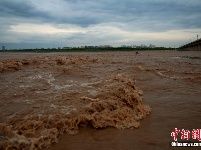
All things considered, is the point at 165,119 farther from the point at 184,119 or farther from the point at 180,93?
the point at 180,93

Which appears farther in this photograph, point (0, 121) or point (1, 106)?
point (1, 106)

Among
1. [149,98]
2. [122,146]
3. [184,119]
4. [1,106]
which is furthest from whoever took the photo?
[149,98]

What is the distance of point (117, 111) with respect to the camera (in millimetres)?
5715

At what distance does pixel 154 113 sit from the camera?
5727mm

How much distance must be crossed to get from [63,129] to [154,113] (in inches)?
94.9

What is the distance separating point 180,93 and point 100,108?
136 inches

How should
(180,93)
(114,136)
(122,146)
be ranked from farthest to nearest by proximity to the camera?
(180,93), (114,136), (122,146)

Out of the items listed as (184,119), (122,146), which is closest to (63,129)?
(122,146)

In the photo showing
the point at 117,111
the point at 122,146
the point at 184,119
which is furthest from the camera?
the point at 117,111

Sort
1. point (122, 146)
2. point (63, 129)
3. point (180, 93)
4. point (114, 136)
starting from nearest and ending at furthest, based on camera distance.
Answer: point (122, 146)
point (114, 136)
point (63, 129)
point (180, 93)

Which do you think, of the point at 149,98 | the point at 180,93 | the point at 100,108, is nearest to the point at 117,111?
the point at 100,108

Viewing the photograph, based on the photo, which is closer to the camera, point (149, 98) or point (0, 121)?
point (0, 121)

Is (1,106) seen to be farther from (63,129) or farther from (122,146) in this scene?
(122,146)

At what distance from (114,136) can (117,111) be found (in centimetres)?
129
